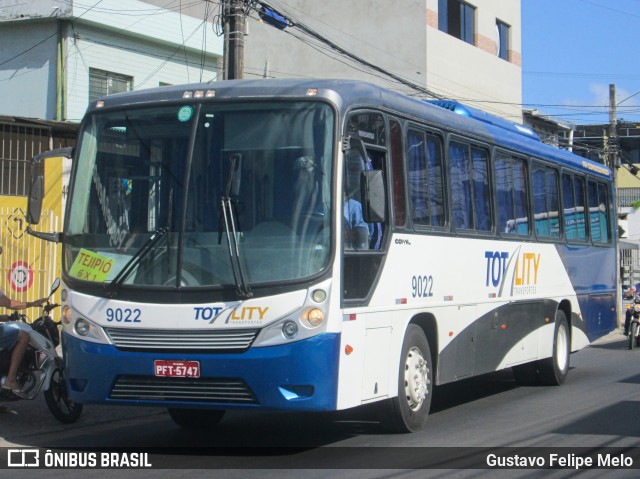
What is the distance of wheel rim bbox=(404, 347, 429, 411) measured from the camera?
926cm

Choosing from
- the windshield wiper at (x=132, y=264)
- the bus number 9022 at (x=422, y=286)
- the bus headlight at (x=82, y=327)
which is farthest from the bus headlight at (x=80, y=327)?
the bus number 9022 at (x=422, y=286)

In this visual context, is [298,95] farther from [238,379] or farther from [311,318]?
[238,379]

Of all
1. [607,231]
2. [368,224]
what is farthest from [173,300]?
[607,231]

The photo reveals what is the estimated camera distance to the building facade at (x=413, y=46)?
33156 millimetres

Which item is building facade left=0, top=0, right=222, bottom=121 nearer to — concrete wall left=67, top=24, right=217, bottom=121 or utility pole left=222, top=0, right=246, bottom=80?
concrete wall left=67, top=24, right=217, bottom=121

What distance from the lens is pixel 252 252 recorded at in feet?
25.7

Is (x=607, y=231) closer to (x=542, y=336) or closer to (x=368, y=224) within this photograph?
(x=542, y=336)

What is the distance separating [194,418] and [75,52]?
1479 cm

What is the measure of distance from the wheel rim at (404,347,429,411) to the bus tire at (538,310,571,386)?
4.81m

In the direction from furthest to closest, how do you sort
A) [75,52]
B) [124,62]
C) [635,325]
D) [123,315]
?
[124,62] → [75,52] → [635,325] → [123,315]

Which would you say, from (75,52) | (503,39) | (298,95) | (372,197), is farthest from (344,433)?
(503,39)

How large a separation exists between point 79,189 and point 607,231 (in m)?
11.1

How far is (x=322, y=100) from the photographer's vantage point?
8.16 metres

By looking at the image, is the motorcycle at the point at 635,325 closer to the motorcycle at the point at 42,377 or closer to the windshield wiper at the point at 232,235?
the motorcycle at the point at 42,377
